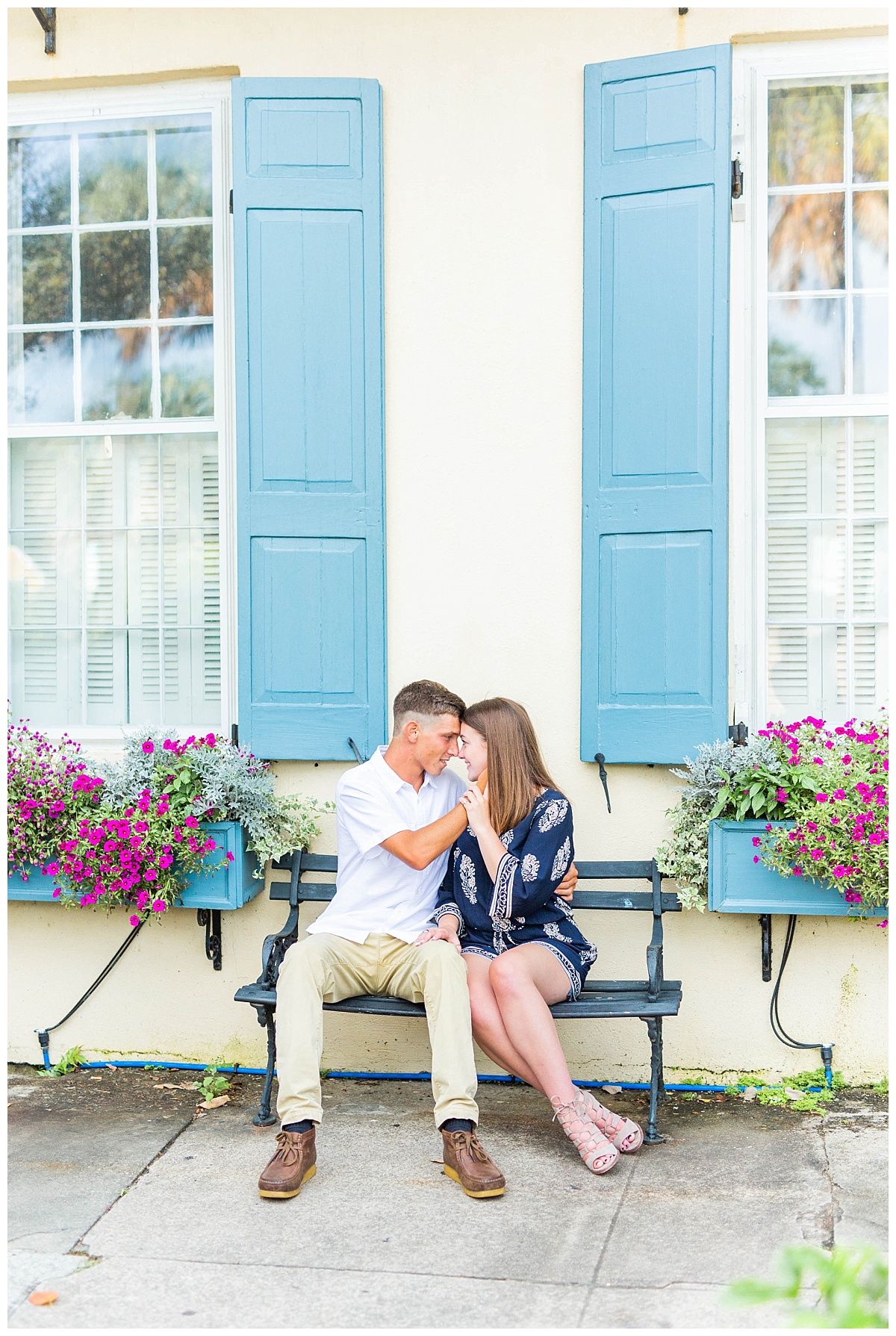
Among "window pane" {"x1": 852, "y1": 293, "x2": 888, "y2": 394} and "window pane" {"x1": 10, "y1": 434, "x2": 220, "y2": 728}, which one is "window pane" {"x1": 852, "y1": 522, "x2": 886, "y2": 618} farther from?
"window pane" {"x1": 10, "y1": 434, "x2": 220, "y2": 728}

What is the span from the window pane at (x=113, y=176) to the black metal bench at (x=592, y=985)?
7.80 feet

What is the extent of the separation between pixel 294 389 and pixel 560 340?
894mm

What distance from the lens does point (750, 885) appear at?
11.9ft

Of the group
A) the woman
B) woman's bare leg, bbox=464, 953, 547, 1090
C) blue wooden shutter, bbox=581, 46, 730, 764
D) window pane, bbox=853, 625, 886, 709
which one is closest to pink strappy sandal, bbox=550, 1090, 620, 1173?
the woman

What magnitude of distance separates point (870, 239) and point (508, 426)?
1.35m

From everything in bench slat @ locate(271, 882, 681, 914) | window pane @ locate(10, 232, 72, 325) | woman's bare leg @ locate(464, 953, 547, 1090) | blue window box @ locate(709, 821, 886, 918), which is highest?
window pane @ locate(10, 232, 72, 325)

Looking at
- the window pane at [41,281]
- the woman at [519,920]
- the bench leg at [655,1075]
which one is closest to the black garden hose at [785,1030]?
the bench leg at [655,1075]

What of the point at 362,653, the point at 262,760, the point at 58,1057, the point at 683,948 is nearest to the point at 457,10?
the point at 362,653

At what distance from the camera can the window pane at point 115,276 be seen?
4250 millimetres

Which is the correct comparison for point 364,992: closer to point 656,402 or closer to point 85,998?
point 85,998

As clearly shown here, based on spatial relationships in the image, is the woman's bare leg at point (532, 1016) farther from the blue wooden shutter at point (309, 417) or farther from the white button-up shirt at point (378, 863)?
the blue wooden shutter at point (309, 417)


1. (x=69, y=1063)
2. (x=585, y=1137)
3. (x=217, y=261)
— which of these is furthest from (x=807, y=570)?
(x=69, y=1063)

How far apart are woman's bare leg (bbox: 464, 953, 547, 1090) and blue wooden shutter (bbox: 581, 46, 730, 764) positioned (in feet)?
2.92

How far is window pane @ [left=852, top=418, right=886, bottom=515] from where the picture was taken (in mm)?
3926
